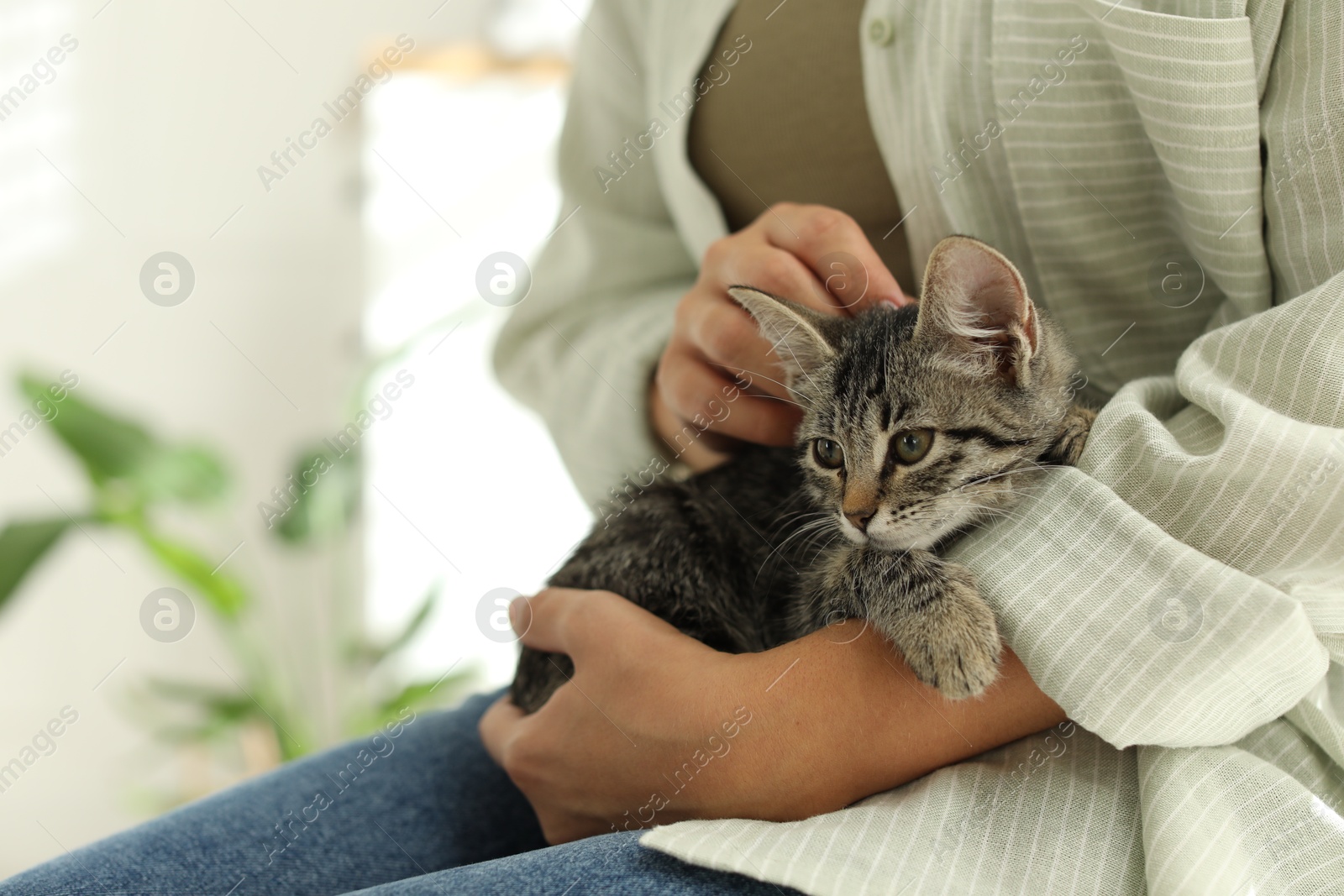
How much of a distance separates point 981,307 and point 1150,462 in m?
0.23

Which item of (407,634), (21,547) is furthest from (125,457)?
(407,634)

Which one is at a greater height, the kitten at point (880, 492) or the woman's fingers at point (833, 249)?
the woman's fingers at point (833, 249)

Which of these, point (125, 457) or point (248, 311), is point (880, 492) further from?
point (248, 311)

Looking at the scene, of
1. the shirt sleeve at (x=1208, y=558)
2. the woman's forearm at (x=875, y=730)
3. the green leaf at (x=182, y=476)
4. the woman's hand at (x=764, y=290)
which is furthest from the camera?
the green leaf at (x=182, y=476)

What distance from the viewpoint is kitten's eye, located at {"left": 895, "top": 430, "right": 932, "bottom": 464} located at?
970mm

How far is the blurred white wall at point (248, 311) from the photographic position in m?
2.54

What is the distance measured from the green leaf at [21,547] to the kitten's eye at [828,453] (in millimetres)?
1961

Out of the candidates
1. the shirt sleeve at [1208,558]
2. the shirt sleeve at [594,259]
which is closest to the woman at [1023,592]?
the shirt sleeve at [1208,558]

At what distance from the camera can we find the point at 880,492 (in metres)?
0.97

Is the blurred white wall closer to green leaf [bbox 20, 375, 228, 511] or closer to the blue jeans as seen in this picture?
green leaf [bbox 20, 375, 228, 511]

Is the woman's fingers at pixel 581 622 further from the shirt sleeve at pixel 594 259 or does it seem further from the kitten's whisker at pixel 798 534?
the shirt sleeve at pixel 594 259

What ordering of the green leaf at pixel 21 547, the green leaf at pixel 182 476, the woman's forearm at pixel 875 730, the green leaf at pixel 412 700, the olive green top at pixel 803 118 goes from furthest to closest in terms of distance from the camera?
the green leaf at pixel 412 700 → the green leaf at pixel 182 476 → the green leaf at pixel 21 547 → the olive green top at pixel 803 118 → the woman's forearm at pixel 875 730

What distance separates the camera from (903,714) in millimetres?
845

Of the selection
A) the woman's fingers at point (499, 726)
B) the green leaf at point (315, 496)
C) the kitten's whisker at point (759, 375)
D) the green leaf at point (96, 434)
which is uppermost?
the green leaf at point (96, 434)
